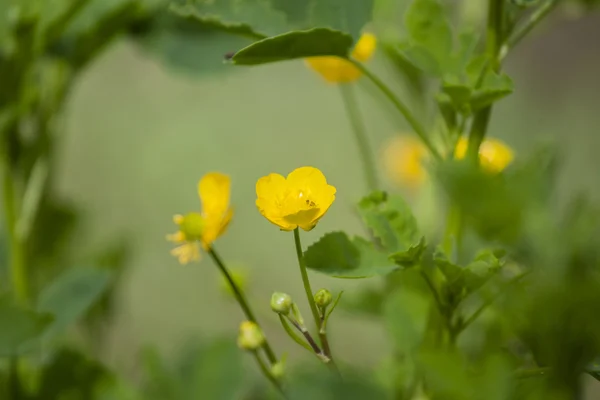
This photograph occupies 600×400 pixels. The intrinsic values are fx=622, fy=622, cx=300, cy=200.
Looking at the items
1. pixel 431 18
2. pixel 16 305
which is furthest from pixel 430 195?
pixel 16 305

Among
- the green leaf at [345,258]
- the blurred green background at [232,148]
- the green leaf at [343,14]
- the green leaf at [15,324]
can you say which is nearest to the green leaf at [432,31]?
the green leaf at [343,14]

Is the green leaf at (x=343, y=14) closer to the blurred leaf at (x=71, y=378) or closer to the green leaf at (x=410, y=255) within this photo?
the green leaf at (x=410, y=255)

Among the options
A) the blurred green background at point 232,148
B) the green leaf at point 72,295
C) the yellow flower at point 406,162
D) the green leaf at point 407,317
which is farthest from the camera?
the blurred green background at point 232,148

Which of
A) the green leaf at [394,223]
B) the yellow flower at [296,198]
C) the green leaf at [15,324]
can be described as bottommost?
the green leaf at [15,324]

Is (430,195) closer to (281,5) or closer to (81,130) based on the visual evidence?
(281,5)

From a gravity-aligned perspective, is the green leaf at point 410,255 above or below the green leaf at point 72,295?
above

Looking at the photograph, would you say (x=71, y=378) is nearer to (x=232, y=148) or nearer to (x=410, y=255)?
(x=410, y=255)
